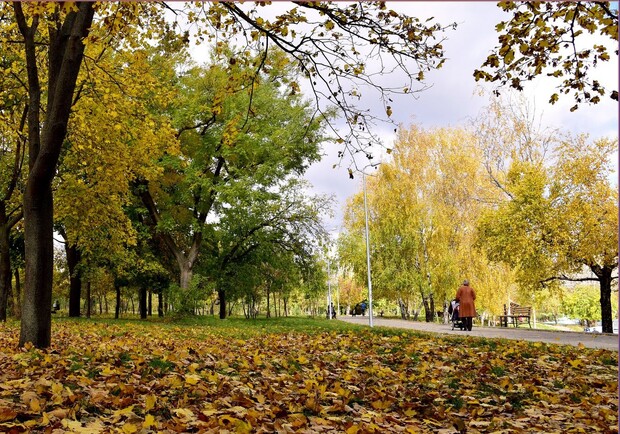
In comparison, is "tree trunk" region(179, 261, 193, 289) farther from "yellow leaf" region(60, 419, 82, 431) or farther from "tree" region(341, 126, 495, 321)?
"yellow leaf" region(60, 419, 82, 431)

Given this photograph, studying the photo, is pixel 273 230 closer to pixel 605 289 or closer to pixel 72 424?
pixel 605 289

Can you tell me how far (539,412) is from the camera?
473 cm

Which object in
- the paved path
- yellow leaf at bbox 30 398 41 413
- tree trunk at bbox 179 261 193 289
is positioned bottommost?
the paved path

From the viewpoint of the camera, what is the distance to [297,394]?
5.01 m

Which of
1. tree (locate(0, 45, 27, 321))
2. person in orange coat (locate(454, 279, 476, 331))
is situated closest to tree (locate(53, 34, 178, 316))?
tree (locate(0, 45, 27, 321))

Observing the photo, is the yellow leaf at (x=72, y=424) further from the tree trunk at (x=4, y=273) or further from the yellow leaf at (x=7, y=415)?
the tree trunk at (x=4, y=273)

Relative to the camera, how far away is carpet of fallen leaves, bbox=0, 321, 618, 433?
12.5 feet

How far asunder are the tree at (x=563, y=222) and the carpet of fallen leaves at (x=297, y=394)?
43.1 ft

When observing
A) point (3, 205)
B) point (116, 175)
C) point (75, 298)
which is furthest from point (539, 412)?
point (75, 298)

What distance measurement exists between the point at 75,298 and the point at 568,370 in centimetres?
2559

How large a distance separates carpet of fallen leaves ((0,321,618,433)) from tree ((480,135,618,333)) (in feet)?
43.1

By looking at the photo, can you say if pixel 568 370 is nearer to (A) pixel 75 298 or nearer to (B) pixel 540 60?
(B) pixel 540 60

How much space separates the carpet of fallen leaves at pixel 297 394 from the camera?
3809 mm

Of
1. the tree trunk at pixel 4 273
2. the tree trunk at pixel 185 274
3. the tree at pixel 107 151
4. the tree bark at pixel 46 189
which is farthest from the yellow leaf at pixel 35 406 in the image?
the tree trunk at pixel 185 274
